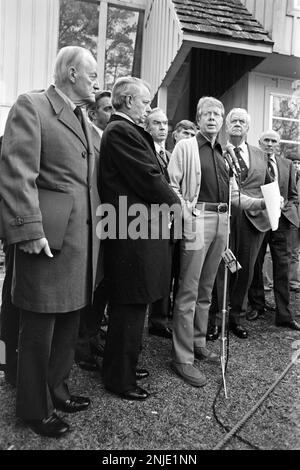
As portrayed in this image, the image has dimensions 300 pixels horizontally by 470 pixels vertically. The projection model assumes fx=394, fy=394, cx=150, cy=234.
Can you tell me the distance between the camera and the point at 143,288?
2512mm

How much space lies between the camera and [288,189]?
Answer: 4.57 metres

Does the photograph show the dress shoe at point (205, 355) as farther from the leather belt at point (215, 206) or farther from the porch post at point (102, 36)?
the porch post at point (102, 36)

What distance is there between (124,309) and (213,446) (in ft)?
3.07

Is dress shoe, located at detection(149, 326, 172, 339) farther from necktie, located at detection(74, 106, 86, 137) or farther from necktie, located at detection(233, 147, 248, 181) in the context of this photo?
necktie, located at detection(74, 106, 86, 137)

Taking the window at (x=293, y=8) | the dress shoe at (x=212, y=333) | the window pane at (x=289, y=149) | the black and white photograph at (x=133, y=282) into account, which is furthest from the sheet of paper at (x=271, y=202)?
the window at (x=293, y=8)

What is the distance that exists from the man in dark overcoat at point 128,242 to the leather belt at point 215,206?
0.54 m

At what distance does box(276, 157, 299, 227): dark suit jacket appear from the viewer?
4.40 metres

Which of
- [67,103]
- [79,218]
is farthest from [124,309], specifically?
[67,103]

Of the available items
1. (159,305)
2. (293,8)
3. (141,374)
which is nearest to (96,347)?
(141,374)

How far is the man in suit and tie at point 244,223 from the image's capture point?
3.93 meters

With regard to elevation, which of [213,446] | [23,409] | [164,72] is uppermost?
[164,72]

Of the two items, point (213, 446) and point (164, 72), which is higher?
point (164, 72)

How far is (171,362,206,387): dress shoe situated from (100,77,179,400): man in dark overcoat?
0.41m

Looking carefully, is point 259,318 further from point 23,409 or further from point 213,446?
point 23,409
